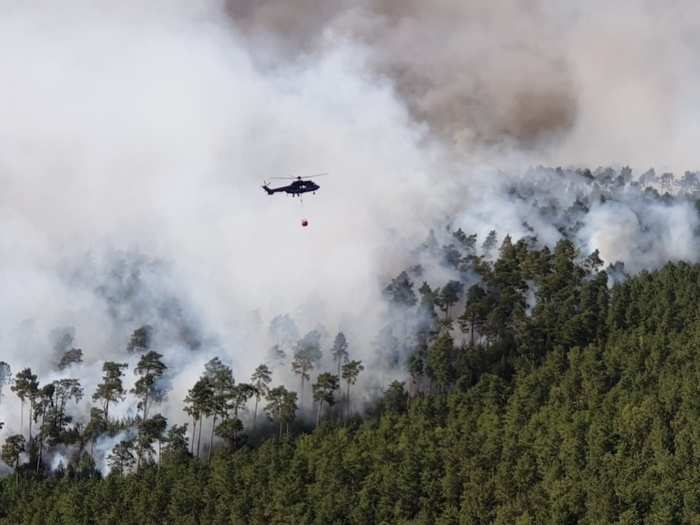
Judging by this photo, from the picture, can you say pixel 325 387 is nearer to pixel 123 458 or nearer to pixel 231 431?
pixel 231 431

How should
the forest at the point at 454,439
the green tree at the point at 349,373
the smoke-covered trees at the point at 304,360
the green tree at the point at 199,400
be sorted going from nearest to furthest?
1. the forest at the point at 454,439
2. the green tree at the point at 199,400
3. the green tree at the point at 349,373
4. the smoke-covered trees at the point at 304,360

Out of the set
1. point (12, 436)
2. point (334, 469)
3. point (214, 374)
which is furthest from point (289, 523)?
point (12, 436)

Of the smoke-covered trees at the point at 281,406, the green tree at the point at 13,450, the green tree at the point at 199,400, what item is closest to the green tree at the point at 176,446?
the green tree at the point at 199,400

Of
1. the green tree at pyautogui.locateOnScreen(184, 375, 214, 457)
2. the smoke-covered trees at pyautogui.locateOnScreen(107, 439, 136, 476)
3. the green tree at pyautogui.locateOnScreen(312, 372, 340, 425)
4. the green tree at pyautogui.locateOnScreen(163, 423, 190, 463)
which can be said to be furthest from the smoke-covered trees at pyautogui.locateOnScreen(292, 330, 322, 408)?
the smoke-covered trees at pyautogui.locateOnScreen(107, 439, 136, 476)

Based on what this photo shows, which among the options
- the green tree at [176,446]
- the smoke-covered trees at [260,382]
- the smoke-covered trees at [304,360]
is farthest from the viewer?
the smoke-covered trees at [304,360]

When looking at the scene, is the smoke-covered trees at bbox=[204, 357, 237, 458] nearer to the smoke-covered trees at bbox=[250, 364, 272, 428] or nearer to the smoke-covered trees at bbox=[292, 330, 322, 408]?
the smoke-covered trees at bbox=[250, 364, 272, 428]

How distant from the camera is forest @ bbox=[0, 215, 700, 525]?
122m

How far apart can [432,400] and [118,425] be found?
2806 inches

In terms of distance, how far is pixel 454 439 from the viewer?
144m

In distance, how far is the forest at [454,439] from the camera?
399 feet

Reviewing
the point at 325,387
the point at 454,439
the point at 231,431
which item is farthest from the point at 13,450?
the point at 454,439

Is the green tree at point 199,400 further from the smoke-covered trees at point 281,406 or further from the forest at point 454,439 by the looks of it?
the smoke-covered trees at point 281,406

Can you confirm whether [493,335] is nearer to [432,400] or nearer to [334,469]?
[432,400]

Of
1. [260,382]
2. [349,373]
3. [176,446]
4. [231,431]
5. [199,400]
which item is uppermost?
[260,382]
